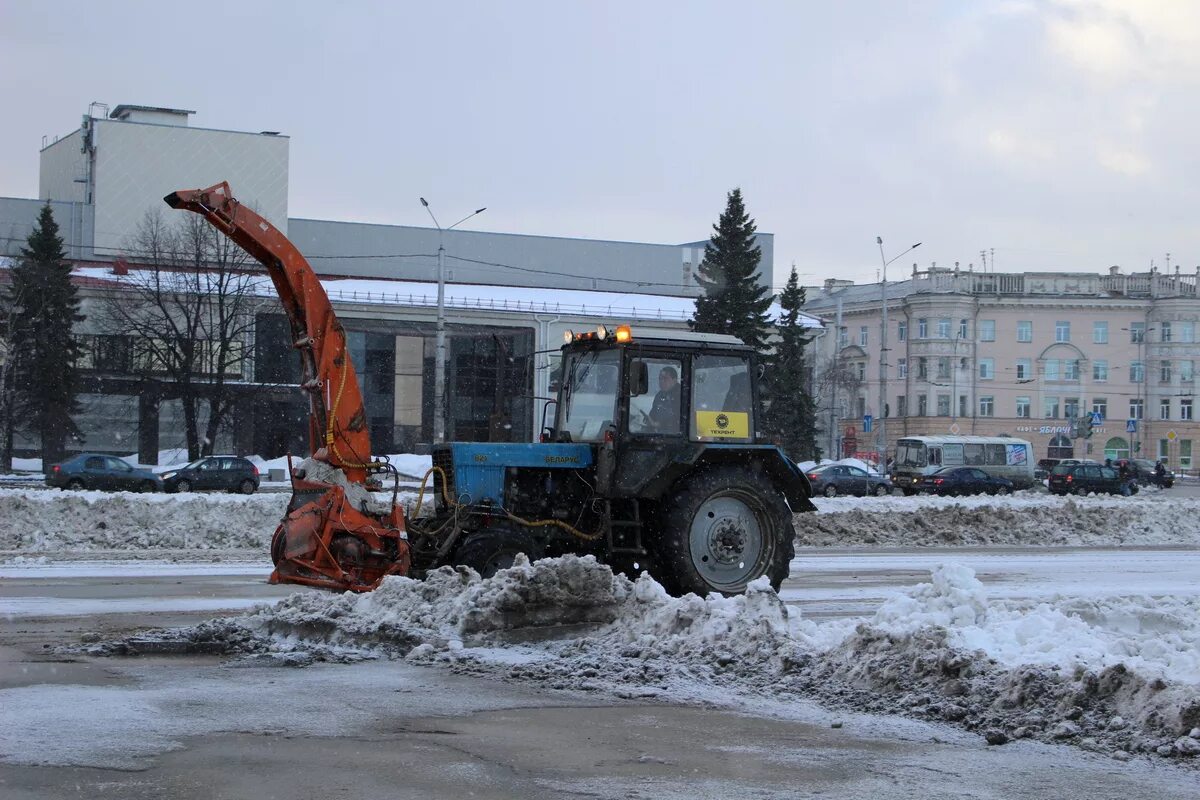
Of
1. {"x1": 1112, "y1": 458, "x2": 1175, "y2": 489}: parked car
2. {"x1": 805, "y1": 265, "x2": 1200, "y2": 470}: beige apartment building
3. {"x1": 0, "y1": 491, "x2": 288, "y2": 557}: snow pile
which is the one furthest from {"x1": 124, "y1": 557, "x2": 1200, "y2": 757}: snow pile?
{"x1": 805, "y1": 265, "x2": 1200, "y2": 470}: beige apartment building

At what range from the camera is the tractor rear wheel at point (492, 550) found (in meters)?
10.9

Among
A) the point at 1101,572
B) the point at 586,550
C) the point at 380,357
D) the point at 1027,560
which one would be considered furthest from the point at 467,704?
the point at 380,357

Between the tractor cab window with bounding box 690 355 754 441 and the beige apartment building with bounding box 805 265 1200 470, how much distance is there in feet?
227

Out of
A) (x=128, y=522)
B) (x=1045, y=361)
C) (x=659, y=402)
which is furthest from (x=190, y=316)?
(x=1045, y=361)

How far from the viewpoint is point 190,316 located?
49969mm

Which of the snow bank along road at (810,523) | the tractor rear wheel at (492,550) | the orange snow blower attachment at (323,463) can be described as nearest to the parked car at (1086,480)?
the snow bank along road at (810,523)

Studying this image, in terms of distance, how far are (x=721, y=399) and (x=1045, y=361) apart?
7422cm

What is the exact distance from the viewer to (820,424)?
79.9 m

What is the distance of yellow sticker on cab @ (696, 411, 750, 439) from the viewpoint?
39.4 ft

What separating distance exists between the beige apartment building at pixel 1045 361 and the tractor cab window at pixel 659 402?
69585 mm

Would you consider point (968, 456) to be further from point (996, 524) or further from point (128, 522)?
point (128, 522)

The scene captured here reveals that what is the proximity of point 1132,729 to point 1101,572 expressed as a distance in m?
11.0

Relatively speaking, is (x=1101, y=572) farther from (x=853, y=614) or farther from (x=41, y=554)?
(x=41, y=554)

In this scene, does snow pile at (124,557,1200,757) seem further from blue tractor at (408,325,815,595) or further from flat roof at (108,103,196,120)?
flat roof at (108,103,196,120)
